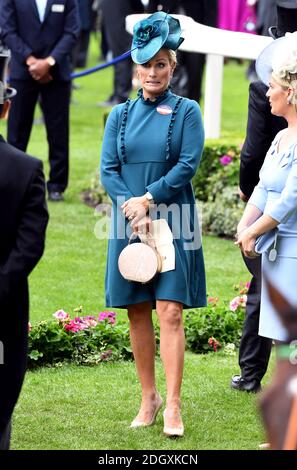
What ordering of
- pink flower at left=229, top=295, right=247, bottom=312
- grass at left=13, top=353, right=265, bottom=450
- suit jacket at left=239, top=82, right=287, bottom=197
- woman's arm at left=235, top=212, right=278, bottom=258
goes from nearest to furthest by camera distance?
woman's arm at left=235, top=212, right=278, bottom=258
grass at left=13, top=353, right=265, bottom=450
suit jacket at left=239, top=82, right=287, bottom=197
pink flower at left=229, top=295, right=247, bottom=312

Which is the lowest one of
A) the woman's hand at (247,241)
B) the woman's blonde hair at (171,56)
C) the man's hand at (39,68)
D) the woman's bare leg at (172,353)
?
the man's hand at (39,68)

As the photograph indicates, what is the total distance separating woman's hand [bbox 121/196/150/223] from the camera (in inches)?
209

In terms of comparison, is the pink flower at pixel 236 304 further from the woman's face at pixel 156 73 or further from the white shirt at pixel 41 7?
the white shirt at pixel 41 7

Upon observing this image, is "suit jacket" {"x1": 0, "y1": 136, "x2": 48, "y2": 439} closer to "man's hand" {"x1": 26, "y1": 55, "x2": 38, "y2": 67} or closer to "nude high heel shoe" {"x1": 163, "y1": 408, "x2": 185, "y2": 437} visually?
"nude high heel shoe" {"x1": 163, "y1": 408, "x2": 185, "y2": 437}

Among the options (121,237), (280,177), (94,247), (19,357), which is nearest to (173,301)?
(121,237)

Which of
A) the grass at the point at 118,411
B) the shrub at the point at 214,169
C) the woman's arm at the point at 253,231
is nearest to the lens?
the woman's arm at the point at 253,231

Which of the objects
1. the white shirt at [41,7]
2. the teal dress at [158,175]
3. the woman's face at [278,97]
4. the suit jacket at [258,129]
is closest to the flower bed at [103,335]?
the teal dress at [158,175]

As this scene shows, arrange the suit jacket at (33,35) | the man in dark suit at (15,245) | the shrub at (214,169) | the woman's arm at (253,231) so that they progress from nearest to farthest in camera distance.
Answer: the man in dark suit at (15,245) < the woman's arm at (253,231) < the shrub at (214,169) < the suit jacket at (33,35)

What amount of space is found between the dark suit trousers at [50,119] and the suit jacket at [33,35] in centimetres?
12

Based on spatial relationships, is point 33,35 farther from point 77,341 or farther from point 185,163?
point 185,163

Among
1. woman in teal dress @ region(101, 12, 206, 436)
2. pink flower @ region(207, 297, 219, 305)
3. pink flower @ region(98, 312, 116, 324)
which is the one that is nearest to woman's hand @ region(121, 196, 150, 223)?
woman in teal dress @ region(101, 12, 206, 436)

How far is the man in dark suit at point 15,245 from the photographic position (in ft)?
13.6

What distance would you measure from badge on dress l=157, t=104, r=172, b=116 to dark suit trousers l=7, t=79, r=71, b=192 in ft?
17.8

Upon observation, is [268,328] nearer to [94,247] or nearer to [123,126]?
[123,126]
